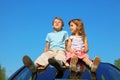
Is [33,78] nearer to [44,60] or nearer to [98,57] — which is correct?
[44,60]

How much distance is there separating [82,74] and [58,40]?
2.79 feet

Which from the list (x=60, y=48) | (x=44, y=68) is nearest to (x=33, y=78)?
(x=44, y=68)

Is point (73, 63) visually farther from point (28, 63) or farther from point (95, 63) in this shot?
point (28, 63)

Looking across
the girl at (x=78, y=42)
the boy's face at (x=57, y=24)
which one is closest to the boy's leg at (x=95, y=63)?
the girl at (x=78, y=42)

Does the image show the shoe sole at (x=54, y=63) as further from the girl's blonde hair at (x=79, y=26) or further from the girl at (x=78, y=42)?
the girl's blonde hair at (x=79, y=26)

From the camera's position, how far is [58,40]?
6.37 m

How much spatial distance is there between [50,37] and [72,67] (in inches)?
45.2

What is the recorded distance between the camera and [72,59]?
5523mm

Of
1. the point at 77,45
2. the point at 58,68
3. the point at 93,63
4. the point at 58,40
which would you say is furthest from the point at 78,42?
the point at 58,68

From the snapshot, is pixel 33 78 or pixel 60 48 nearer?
pixel 33 78

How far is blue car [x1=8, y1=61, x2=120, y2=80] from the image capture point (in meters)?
5.73

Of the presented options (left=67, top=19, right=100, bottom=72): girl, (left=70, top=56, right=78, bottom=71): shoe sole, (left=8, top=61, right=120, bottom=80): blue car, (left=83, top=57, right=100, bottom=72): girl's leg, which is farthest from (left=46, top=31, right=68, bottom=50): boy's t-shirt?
(left=70, top=56, right=78, bottom=71): shoe sole

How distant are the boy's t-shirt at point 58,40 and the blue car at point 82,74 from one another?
352 mm

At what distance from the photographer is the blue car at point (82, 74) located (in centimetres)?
573
